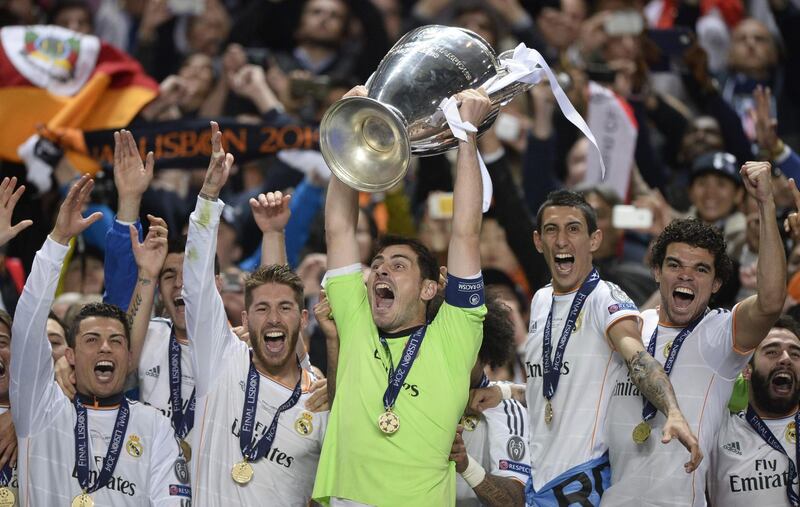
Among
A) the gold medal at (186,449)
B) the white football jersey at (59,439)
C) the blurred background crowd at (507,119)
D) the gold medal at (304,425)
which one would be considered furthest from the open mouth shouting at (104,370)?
the blurred background crowd at (507,119)

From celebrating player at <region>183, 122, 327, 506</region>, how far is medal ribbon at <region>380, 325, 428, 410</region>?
0.80m

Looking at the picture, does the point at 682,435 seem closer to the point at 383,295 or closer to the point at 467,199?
the point at 467,199

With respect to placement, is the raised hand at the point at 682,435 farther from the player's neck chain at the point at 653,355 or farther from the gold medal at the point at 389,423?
the gold medal at the point at 389,423

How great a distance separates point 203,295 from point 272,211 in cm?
94

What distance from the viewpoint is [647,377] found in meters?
6.80

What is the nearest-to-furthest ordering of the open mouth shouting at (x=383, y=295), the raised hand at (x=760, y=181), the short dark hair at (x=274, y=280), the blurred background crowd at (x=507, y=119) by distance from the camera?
the raised hand at (x=760, y=181)
the open mouth shouting at (x=383, y=295)
the short dark hair at (x=274, y=280)
the blurred background crowd at (x=507, y=119)

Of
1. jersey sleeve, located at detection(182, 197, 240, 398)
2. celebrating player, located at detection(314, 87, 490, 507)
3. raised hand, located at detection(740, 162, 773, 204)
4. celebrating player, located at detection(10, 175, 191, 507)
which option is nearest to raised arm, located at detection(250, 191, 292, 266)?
jersey sleeve, located at detection(182, 197, 240, 398)

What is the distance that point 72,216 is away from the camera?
7.31m

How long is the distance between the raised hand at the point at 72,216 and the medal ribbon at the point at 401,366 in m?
1.69

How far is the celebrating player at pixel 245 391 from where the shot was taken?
7.25 meters

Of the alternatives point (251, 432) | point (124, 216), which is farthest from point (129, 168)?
point (251, 432)

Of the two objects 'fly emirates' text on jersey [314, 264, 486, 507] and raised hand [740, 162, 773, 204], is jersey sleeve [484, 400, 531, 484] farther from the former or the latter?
raised hand [740, 162, 773, 204]

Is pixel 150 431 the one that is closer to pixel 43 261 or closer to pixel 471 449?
pixel 43 261

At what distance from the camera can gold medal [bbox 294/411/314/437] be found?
735 centimetres
